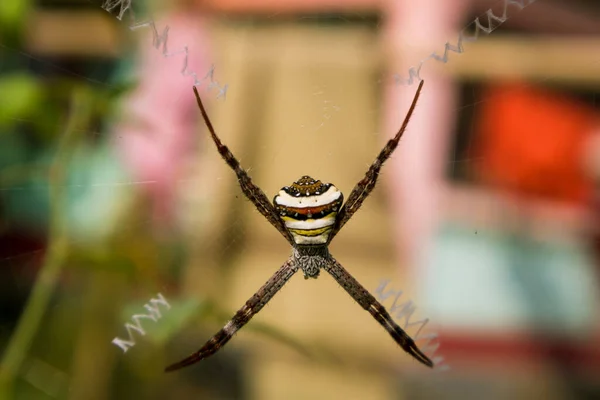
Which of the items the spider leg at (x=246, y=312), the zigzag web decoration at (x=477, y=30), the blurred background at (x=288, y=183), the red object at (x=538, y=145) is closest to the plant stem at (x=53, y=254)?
the blurred background at (x=288, y=183)

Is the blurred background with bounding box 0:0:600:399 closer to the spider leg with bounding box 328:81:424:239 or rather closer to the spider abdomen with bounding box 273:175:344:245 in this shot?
the spider leg with bounding box 328:81:424:239

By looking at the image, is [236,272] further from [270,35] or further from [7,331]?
[7,331]

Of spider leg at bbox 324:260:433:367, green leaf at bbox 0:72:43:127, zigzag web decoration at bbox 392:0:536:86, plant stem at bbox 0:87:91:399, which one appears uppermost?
zigzag web decoration at bbox 392:0:536:86

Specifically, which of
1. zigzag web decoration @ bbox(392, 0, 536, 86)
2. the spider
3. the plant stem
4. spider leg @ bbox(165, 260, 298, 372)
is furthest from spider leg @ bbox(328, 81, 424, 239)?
the plant stem

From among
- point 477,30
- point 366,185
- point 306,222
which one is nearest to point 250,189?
point 306,222

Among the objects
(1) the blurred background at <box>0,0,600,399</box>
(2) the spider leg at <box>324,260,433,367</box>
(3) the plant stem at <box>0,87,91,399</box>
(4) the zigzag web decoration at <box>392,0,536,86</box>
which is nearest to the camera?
(3) the plant stem at <box>0,87,91,399</box>

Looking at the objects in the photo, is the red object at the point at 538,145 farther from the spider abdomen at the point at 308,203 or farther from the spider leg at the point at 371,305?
the spider abdomen at the point at 308,203
